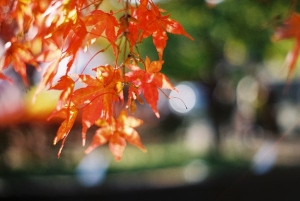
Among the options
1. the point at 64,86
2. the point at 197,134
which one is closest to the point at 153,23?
the point at 64,86

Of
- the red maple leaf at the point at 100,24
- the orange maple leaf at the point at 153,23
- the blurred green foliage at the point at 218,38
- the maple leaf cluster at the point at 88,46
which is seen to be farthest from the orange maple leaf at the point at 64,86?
the blurred green foliage at the point at 218,38

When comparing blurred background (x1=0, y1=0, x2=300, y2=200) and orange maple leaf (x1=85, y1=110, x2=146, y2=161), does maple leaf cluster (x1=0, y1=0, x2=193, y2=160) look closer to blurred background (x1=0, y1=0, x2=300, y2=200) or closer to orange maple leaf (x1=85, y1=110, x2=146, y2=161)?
orange maple leaf (x1=85, y1=110, x2=146, y2=161)

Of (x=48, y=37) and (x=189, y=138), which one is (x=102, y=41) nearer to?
(x=189, y=138)

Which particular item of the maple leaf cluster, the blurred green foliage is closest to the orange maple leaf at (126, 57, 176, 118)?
the maple leaf cluster

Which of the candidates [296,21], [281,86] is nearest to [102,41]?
[281,86]

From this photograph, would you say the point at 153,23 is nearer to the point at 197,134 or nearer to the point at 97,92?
the point at 97,92

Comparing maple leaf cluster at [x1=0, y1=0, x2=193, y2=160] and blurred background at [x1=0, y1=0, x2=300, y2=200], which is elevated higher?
blurred background at [x1=0, y1=0, x2=300, y2=200]

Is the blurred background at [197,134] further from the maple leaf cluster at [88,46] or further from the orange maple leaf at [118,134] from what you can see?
the maple leaf cluster at [88,46]

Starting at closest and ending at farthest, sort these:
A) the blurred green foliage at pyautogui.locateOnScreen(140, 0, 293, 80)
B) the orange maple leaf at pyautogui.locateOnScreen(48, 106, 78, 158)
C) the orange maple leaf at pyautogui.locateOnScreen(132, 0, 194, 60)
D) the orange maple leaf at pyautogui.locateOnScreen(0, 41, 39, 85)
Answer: the orange maple leaf at pyautogui.locateOnScreen(48, 106, 78, 158) < the orange maple leaf at pyautogui.locateOnScreen(132, 0, 194, 60) < the orange maple leaf at pyautogui.locateOnScreen(0, 41, 39, 85) < the blurred green foliage at pyautogui.locateOnScreen(140, 0, 293, 80)

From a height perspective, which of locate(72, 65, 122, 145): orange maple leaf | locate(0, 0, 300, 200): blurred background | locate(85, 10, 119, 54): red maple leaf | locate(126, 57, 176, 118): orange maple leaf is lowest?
locate(72, 65, 122, 145): orange maple leaf

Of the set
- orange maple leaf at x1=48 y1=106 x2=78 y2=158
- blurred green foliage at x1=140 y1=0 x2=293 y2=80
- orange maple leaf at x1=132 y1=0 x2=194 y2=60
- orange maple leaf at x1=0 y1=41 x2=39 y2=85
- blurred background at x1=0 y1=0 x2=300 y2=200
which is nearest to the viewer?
orange maple leaf at x1=48 y1=106 x2=78 y2=158
